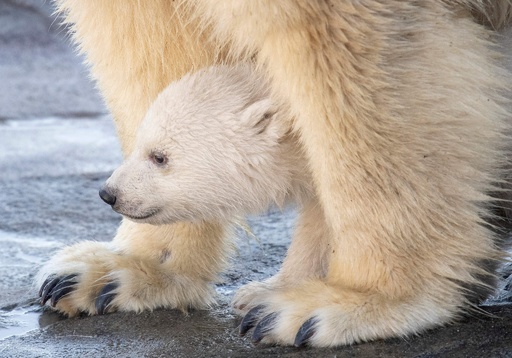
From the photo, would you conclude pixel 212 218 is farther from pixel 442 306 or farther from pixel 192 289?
pixel 442 306

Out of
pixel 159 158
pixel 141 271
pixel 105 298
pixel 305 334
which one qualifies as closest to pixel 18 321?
pixel 105 298

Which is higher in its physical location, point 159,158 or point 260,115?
point 260,115

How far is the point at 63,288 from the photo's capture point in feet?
11.4

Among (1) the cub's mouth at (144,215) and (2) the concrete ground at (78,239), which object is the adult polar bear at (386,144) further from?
(1) the cub's mouth at (144,215)

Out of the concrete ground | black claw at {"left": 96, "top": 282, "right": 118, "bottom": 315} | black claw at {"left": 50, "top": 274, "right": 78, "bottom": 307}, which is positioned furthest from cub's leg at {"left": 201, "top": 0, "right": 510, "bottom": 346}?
black claw at {"left": 50, "top": 274, "right": 78, "bottom": 307}

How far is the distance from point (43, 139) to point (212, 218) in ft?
10.4

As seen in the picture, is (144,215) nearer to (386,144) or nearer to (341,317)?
(341,317)

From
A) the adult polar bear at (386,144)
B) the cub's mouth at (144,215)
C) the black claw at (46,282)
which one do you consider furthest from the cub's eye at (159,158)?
the black claw at (46,282)

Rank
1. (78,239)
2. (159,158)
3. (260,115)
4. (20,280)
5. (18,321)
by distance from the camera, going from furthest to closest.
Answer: (78,239), (20,280), (18,321), (159,158), (260,115)

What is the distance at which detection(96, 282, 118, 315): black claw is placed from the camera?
11.2 feet

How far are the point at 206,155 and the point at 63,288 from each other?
24.9 inches

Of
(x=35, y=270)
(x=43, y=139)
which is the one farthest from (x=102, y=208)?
(x=43, y=139)

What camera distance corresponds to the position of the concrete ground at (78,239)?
3.05 metres

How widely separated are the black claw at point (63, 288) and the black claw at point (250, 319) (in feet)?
2.02
